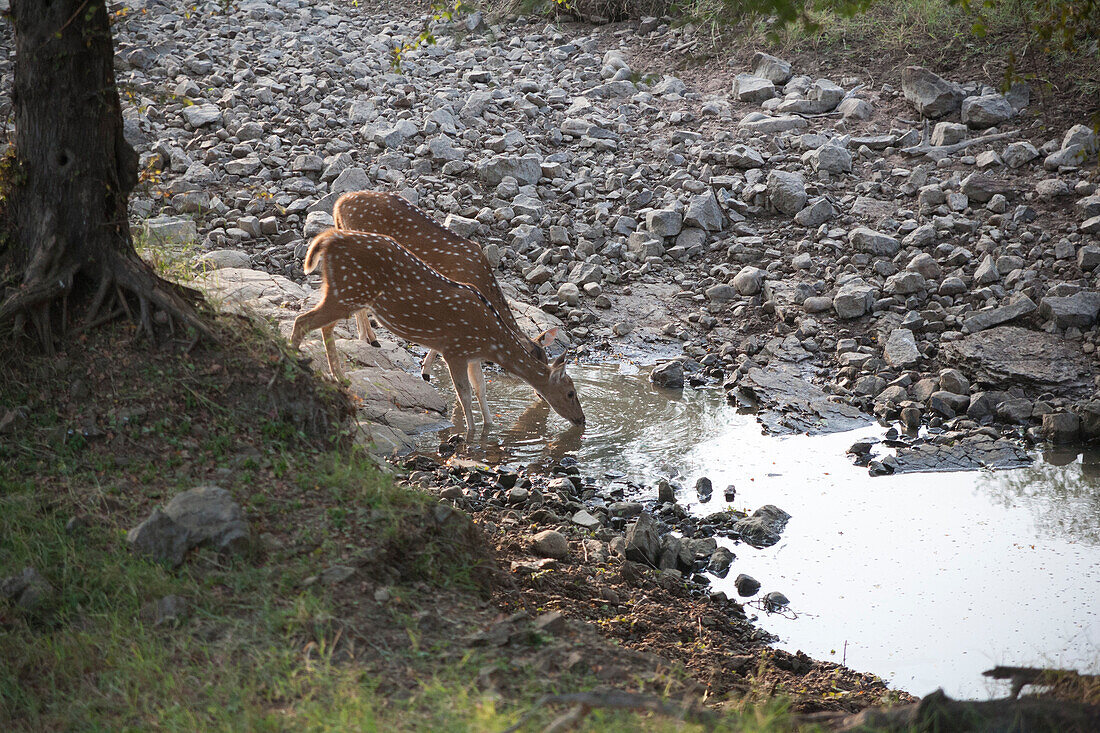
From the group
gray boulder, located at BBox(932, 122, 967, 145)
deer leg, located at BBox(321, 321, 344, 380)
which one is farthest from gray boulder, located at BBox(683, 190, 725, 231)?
deer leg, located at BBox(321, 321, 344, 380)

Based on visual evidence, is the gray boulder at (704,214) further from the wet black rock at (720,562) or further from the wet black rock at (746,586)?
the wet black rock at (746,586)

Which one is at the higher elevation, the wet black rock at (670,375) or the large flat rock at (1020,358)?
the large flat rock at (1020,358)

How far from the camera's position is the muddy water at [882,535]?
5.00 m

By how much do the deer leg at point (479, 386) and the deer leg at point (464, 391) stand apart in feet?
0.71

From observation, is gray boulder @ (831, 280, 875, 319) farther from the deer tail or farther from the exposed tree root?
the exposed tree root

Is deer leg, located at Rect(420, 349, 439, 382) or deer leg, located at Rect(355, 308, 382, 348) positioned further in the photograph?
deer leg, located at Rect(355, 308, 382, 348)

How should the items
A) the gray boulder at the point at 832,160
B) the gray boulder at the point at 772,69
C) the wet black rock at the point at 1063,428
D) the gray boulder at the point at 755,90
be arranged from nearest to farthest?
the wet black rock at the point at 1063,428 < the gray boulder at the point at 832,160 < the gray boulder at the point at 755,90 < the gray boulder at the point at 772,69

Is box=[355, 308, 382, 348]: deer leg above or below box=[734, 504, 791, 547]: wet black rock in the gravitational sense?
above

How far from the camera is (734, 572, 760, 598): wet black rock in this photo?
543cm

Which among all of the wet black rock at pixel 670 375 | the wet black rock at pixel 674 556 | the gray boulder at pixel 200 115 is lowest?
the wet black rock at pixel 670 375

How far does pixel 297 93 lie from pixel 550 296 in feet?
16.7

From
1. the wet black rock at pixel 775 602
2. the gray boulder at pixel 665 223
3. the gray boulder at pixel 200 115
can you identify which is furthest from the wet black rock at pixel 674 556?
the gray boulder at pixel 200 115

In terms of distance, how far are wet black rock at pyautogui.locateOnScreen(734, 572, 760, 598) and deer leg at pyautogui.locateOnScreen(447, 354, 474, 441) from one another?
2685 millimetres

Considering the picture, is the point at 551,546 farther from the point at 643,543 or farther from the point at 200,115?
the point at 200,115
